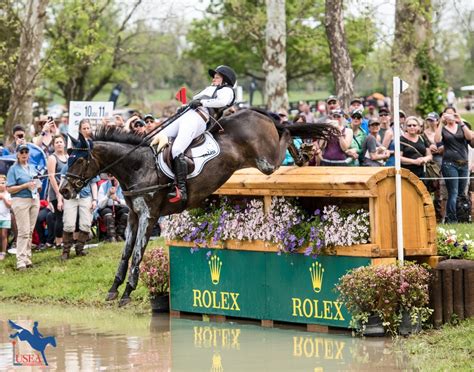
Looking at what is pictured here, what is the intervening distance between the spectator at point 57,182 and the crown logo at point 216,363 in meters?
8.34

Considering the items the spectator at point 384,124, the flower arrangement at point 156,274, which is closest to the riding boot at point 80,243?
the flower arrangement at point 156,274

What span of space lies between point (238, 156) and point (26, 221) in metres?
5.81

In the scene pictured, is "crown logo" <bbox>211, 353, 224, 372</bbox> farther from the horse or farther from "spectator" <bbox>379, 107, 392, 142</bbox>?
"spectator" <bbox>379, 107, 392, 142</bbox>

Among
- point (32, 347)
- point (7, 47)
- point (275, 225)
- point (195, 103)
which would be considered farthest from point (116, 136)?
point (7, 47)

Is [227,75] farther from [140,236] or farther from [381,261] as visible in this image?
[381,261]

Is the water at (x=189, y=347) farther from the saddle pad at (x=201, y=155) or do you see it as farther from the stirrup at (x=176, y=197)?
the saddle pad at (x=201, y=155)

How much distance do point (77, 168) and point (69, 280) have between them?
3639mm

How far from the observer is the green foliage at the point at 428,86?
105 feet

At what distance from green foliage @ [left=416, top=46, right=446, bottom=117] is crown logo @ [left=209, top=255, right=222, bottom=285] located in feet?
62.8

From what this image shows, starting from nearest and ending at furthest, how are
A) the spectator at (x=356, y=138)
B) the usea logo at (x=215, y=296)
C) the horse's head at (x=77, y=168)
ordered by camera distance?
the usea logo at (x=215, y=296) → the horse's head at (x=77, y=168) → the spectator at (x=356, y=138)

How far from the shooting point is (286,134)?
47.6 ft

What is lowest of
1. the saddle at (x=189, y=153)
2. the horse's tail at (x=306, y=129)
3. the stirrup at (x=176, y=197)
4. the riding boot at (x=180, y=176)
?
the stirrup at (x=176, y=197)

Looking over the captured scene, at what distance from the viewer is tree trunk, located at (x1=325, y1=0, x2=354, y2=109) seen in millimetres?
25219

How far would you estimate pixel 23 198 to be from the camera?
1848 centimetres
